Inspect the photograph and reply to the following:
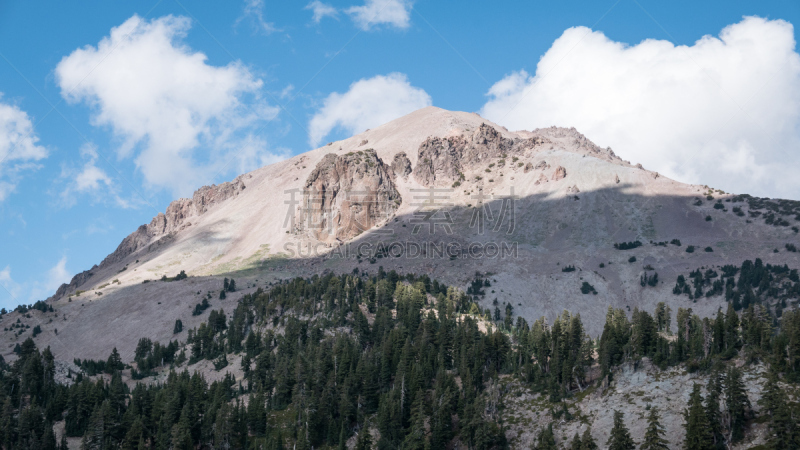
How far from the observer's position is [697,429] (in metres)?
82.8

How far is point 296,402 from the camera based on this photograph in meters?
124

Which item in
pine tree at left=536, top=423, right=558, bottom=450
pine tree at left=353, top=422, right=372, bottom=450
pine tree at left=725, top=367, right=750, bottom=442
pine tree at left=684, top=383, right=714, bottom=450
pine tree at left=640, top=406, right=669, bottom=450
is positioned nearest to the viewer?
pine tree at left=684, top=383, right=714, bottom=450

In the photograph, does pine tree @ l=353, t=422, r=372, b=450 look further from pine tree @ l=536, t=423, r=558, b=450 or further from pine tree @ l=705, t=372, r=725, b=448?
pine tree @ l=705, t=372, r=725, b=448

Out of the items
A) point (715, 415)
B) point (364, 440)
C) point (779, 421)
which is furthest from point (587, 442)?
point (364, 440)

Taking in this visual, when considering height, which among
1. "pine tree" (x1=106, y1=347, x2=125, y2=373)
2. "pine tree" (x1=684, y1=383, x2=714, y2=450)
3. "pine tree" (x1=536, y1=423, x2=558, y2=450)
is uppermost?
"pine tree" (x1=106, y1=347, x2=125, y2=373)

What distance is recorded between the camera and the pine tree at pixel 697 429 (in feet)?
268

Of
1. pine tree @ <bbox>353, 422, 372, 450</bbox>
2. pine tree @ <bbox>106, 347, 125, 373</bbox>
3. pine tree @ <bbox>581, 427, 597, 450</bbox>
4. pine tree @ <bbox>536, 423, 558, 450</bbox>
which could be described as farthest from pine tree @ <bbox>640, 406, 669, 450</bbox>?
pine tree @ <bbox>106, 347, 125, 373</bbox>

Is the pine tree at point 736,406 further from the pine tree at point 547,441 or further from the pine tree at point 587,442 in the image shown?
the pine tree at point 547,441

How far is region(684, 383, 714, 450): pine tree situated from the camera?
3221 inches

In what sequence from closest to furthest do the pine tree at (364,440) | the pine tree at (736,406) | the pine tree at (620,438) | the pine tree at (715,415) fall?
the pine tree at (715,415) → the pine tree at (736,406) → the pine tree at (620,438) → the pine tree at (364,440)

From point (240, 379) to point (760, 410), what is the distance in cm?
10234

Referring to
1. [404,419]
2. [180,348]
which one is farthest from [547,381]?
[180,348]

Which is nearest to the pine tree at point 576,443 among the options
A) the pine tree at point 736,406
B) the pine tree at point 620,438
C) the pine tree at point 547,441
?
the pine tree at point 547,441

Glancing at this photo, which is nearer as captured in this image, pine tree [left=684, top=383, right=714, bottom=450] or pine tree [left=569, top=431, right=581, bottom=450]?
pine tree [left=684, top=383, right=714, bottom=450]
